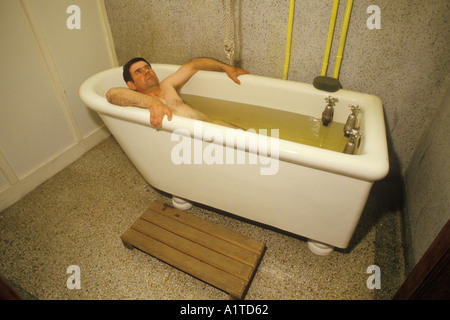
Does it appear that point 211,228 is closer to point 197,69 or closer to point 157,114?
point 157,114

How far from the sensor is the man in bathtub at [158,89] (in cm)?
120

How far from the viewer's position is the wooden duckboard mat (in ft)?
3.80

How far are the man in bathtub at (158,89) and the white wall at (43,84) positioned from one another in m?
0.53

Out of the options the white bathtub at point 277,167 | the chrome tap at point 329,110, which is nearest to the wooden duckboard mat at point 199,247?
the white bathtub at point 277,167

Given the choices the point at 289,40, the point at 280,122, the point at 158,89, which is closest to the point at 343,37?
the point at 289,40

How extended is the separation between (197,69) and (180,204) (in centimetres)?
80

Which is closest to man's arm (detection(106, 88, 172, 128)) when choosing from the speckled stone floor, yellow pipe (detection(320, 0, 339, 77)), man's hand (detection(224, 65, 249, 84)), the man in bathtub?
the man in bathtub

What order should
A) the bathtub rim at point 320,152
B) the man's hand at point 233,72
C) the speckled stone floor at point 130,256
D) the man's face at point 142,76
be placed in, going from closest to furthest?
the bathtub rim at point 320,152 < the speckled stone floor at point 130,256 < the man's face at point 142,76 < the man's hand at point 233,72

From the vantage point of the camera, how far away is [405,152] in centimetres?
158

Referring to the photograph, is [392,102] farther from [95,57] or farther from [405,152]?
[95,57]

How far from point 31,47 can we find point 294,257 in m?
1.79

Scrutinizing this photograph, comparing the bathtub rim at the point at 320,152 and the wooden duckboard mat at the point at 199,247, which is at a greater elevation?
the bathtub rim at the point at 320,152

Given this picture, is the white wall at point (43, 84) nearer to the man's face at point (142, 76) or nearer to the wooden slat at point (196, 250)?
the man's face at point (142, 76)
